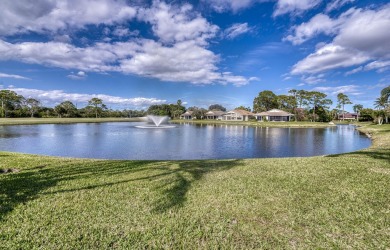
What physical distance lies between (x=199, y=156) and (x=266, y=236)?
1066cm

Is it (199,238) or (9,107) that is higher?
(9,107)

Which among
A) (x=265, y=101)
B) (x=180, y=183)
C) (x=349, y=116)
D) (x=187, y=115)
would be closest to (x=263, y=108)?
(x=265, y=101)

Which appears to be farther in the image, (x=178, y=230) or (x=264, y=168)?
(x=264, y=168)

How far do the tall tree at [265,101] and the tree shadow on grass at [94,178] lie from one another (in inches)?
2947

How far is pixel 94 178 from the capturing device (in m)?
6.46

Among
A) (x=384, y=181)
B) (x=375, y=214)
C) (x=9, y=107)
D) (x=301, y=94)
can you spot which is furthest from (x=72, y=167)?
(x=9, y=107)

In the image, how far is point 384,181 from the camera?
584 centimetres

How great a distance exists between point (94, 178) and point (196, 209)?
374 centimetres

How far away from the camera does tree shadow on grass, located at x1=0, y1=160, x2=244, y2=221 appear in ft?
15.9

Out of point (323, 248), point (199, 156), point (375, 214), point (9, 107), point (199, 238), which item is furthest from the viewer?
point (9, 107)

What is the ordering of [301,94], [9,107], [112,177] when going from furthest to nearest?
[9,107] → [301,94] → [112,177]

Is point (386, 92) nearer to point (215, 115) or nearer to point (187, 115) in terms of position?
point (215, 115)

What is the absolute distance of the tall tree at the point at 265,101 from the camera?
3056 inches

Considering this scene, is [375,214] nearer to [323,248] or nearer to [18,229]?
[323,248]
